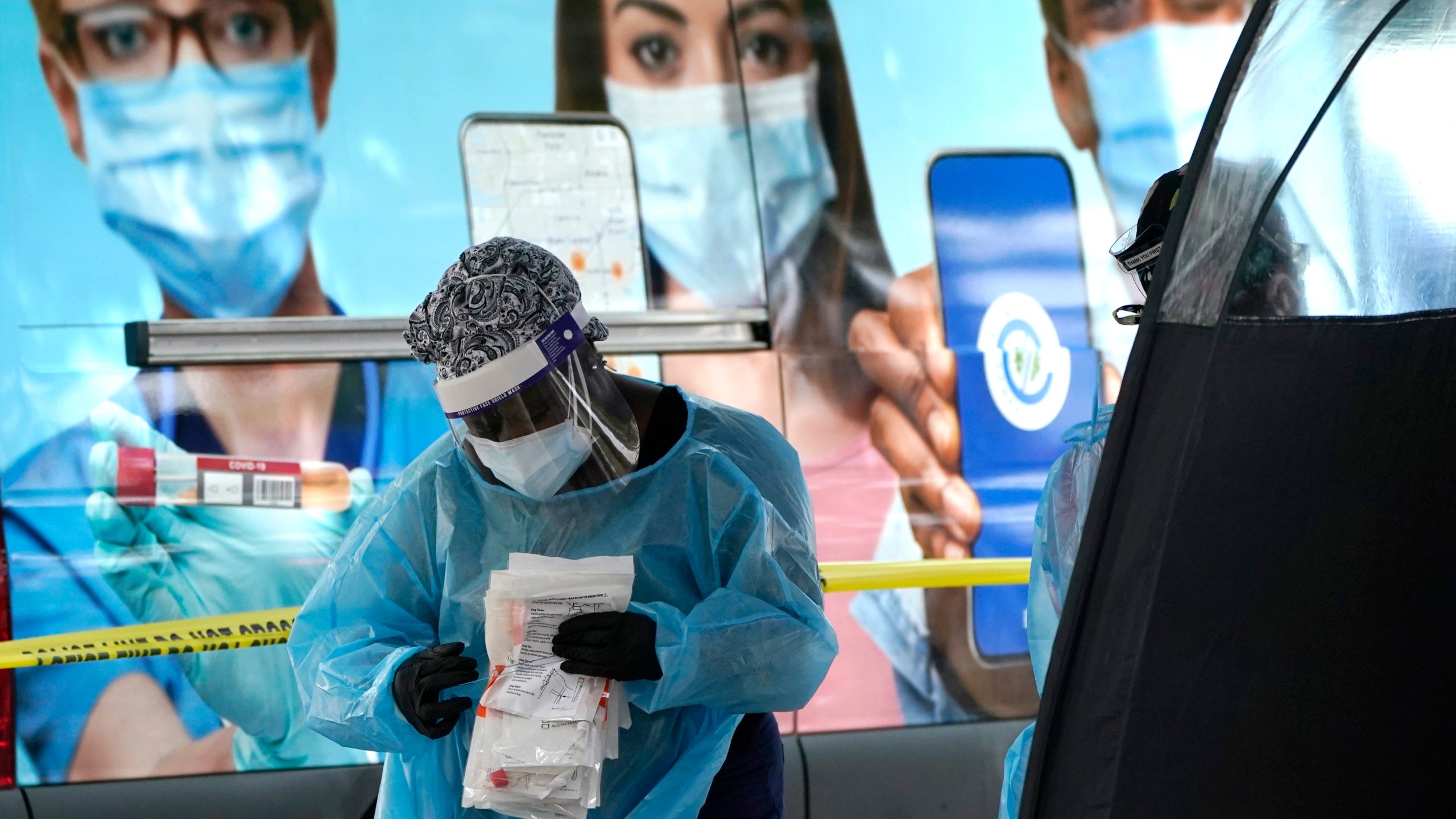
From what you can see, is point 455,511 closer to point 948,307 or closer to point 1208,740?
point 1208,740

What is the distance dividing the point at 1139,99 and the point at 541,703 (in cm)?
260

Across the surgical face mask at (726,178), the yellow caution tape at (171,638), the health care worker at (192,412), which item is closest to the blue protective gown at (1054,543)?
the yellow caution tape at (171,638)

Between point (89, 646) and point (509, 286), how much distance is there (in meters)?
1.57

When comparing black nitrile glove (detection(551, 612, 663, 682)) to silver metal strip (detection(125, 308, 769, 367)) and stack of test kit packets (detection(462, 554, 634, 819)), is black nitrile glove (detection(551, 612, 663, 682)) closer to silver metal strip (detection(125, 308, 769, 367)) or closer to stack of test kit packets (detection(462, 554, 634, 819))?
stack of test kit packets (detection(462, 554, 634, 819))

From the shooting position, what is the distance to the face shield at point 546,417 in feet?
5.86

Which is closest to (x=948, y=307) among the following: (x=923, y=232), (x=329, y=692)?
(x=923, y=232)

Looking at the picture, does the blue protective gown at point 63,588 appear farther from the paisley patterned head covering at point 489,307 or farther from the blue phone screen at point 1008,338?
the blue phone screen at point 1008,338

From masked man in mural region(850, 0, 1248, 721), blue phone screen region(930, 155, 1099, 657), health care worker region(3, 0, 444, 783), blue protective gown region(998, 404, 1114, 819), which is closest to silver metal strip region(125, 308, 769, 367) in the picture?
health care worker region(3, 0, 444, 783)

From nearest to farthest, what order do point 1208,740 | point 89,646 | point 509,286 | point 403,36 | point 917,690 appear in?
point 1208,740, point 509,286, point 89,646, point 403,36, point 917,690

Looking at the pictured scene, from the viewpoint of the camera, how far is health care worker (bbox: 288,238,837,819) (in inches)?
69.2

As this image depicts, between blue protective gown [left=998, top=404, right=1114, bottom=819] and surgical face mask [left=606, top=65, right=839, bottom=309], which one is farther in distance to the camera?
surgical face mask [left=606, top=65, right=839, bottom=309]

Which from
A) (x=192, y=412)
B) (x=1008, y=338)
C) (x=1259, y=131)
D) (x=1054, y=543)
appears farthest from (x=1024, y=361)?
(x=1259, y=131)

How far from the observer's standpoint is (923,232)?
3.31 m

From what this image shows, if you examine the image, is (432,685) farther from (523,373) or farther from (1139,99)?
(1139,99)
